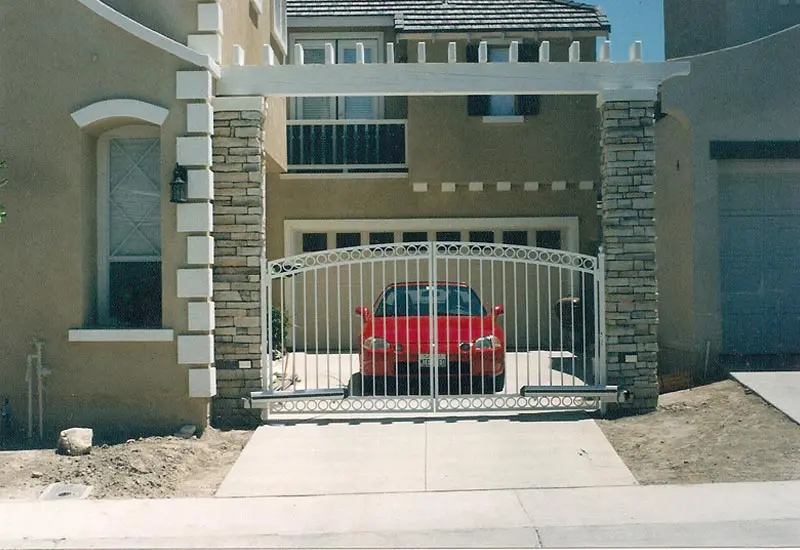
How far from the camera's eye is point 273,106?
13.3m

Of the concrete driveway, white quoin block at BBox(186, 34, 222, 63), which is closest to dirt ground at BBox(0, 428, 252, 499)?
the concrete driveway

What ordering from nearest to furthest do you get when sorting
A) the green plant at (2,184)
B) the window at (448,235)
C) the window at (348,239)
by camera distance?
the green plant at (2,184), the window at (448,235), the window at (348,239)

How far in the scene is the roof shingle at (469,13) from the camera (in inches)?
623

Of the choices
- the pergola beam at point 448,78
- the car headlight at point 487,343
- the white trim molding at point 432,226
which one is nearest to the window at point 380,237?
the white trim molding at point 432,226

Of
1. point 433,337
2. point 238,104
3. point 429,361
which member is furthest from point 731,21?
point 238,104

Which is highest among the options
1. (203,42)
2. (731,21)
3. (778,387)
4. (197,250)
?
(731,21)

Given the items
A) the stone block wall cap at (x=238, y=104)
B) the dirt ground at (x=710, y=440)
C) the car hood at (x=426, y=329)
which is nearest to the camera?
the dirt ground at (x=710, y=440)

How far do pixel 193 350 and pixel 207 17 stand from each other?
3565 millimetres

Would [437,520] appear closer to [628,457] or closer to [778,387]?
[628,457]

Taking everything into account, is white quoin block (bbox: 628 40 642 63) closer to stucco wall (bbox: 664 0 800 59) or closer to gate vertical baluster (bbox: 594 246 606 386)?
gate vertical baluster (bbox: 594 246 606 386)

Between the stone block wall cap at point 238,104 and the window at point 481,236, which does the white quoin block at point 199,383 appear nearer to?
the stone block wall cap at point 238,104

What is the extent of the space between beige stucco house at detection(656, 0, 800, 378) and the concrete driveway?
3.56m

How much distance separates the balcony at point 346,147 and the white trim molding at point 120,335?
24.0 ft

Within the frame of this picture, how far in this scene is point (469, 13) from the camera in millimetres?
16422
